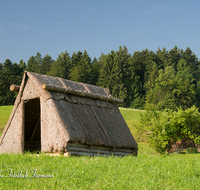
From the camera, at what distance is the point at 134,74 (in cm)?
8062

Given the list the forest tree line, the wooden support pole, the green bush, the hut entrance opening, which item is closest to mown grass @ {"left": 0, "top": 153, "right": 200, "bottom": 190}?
the wooden support pole

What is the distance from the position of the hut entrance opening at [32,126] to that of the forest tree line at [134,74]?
47.1 meters

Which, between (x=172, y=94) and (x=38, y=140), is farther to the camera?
(x=172, y=94)

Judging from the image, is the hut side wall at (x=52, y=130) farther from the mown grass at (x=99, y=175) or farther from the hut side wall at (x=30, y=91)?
the mown grass at (x=99, y=175)

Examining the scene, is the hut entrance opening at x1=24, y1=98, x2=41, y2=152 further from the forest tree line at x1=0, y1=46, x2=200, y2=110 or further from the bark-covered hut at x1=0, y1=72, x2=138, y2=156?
the forest tree line at x1=0, y1=46, x2=200, y2=110

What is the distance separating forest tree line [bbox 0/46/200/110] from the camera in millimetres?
67688

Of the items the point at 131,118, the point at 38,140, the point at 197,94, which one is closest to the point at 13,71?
the point at 131,118

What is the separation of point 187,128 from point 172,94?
47.7 m

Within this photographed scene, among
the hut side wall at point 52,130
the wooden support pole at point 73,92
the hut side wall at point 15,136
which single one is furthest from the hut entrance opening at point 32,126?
the hut side wall at point 52,130

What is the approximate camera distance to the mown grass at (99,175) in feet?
16.1

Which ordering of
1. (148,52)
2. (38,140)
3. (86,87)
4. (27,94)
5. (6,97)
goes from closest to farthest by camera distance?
1. (27,94)
2. (86,87)
3. (38,140)
4. (6,97)
5. (148,52)

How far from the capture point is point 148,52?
94.1 meters

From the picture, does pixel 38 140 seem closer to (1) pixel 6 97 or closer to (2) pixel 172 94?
(1) pixel 6 97

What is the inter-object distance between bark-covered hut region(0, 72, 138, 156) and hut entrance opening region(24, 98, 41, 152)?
0.16ft
